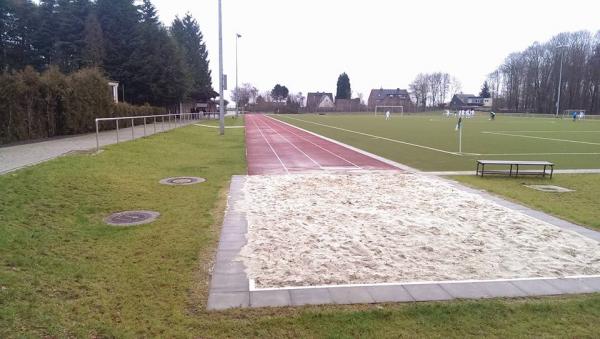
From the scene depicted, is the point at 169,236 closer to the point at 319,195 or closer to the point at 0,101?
the point at 319,195

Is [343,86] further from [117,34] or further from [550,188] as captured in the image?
[550,188]

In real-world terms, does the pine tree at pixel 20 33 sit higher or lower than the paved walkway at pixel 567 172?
higher

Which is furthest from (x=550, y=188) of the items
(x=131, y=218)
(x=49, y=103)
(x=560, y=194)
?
(x=49, y=103)

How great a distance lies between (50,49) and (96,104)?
106ft

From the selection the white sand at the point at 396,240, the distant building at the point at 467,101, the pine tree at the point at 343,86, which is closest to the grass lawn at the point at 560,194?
the white sand at the point at 396,240

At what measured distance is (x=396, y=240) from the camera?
6438mm

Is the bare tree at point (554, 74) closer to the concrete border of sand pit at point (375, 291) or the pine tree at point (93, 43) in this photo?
the pine tree at point (93, 43)

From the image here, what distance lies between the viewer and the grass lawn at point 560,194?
834 centimetres

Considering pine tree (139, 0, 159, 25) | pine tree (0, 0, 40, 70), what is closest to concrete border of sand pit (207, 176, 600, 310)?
pine tree (0, 0, 40, 70)

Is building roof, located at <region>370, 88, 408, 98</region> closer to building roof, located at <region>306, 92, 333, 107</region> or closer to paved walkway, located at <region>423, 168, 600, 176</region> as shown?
building roof, located at <region>306, 92, 333, 107</region>

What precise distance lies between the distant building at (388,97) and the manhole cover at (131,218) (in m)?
137

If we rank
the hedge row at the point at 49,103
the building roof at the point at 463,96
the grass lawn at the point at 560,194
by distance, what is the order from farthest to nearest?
1. the building roof at the point at 463,96
2. the hedge row at the point at 49,103
3. the grass lawn at the point at 560,194

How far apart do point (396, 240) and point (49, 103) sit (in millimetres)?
19301

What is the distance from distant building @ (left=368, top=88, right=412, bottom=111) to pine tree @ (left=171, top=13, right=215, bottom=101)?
245 feet
